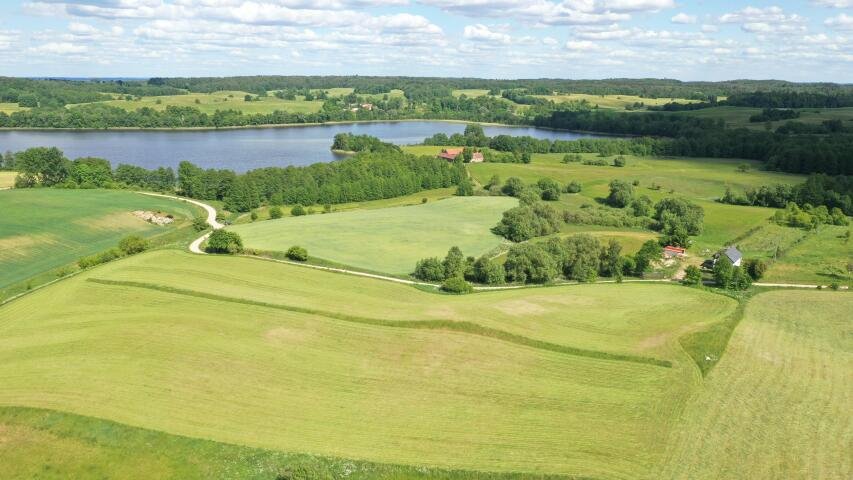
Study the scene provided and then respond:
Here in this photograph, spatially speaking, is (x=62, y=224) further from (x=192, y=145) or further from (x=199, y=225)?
(x=192, y=145)

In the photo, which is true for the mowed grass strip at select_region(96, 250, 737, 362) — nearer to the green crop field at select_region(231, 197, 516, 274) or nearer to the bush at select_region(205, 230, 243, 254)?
the bush at select_region(205, 230, 243, 254)

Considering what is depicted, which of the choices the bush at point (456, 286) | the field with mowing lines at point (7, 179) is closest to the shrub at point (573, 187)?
the bush at point (456, 286)

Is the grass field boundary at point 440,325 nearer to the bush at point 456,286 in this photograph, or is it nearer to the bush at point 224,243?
the bush at point 456,286

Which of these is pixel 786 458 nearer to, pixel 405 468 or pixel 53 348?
pixel 405 468

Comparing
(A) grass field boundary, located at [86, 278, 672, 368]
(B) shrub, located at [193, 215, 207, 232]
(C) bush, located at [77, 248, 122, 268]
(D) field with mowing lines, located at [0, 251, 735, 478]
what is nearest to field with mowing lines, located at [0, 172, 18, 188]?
(B) shrub, located at [193, 215, 207, 232]

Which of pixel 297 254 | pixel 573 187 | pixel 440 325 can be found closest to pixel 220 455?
pixel 440 325

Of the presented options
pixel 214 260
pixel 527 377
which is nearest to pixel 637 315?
pixel 527 377
